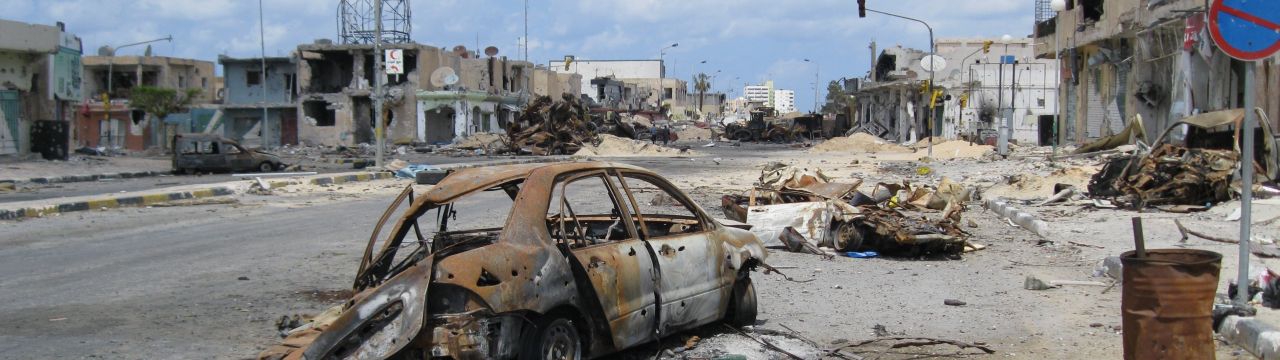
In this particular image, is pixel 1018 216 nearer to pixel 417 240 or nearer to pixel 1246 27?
pixel 1246 27

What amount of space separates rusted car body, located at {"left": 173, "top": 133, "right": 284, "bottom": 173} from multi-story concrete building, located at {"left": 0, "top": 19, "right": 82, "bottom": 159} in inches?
257

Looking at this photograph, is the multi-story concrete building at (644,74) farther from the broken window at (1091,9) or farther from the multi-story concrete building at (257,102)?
the broken window at (1091,9)

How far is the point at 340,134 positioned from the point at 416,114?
191 inches

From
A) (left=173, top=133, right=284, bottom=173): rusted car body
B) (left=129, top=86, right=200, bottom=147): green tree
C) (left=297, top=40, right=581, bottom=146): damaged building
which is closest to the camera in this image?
(left=173, top=133, right=284, bottom=173): rusted car body

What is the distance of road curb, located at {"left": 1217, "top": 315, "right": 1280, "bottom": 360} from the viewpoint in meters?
5.77

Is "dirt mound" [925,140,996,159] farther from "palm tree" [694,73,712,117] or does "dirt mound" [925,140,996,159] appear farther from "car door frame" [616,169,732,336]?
"palm tree" [694,73,712,117]

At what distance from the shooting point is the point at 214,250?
1177cm

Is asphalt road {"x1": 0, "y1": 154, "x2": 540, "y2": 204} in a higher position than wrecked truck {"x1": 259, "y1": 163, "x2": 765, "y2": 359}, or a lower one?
lower

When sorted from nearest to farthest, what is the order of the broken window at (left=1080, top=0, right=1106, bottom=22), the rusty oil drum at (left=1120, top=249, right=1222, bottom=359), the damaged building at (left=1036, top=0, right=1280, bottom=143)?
the rusty oil drum at (left=1120, top=249, right=1222, bottom=359), the damaged building at (left=1036, top=0, right=1280, bottom=143), the broken window at (left=1080, top=0, right=1106, bottom=22)

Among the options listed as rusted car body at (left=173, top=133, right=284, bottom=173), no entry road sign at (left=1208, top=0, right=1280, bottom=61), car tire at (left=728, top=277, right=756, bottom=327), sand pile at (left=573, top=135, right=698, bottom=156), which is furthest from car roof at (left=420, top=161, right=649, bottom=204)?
sand pile at (left=573, top=135, right=698, bottom=156)

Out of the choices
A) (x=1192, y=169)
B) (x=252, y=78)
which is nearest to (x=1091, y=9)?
(x=1192, y=169)

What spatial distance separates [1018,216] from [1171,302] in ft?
34.3

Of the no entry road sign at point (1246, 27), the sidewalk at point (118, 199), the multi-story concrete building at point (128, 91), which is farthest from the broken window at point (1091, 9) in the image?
the multi-story concrete building at point (128, 91)

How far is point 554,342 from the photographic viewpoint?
5285 millimetres
